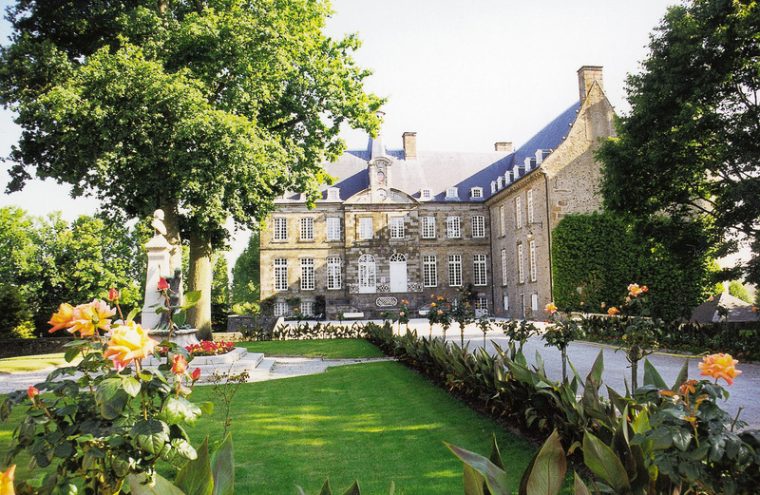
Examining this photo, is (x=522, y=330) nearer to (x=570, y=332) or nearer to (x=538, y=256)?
(x=570, y=332)

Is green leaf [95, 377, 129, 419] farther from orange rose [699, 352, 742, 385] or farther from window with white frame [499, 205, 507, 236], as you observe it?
window with white frame [499, 205, 507, 236]

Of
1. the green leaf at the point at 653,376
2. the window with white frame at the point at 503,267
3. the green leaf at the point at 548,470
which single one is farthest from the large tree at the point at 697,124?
the window with white frame at the point at 503,267

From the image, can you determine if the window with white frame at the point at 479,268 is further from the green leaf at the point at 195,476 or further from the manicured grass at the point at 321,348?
the green leaf at the point at 195,476

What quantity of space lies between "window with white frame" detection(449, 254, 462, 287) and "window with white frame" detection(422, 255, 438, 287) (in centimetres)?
107

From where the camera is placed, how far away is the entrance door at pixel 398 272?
38.8m

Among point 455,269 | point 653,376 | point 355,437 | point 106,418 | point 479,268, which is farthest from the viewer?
point 479,268

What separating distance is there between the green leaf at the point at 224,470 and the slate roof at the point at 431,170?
36805 mm

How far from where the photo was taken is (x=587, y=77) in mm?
30750

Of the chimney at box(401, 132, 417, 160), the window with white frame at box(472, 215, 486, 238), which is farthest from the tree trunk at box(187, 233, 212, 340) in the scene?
the chimney at box(401, 132, 417, 160)

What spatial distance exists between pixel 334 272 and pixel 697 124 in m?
27.3

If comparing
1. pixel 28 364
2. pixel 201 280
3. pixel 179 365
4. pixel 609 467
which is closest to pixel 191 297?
pixel 179 365

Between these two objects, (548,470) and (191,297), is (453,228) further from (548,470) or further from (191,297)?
(548,470)

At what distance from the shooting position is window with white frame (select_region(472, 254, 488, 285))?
39625 mm

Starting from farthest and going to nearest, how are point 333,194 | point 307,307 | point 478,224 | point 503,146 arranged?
point 503,146
point 478,224
point 333,194
point 307,307
